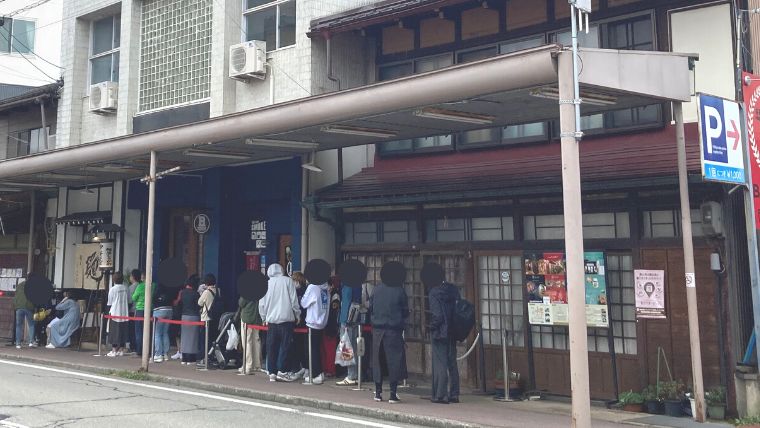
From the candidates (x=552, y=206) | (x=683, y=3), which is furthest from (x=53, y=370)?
(x=683, y=3)

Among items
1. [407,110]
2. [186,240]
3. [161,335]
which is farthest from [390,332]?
[186,240]

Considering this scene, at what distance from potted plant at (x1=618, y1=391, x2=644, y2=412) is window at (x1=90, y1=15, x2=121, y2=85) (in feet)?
52.3

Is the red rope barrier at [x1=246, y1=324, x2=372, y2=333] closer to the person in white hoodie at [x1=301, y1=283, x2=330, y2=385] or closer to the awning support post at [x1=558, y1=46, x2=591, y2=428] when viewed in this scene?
the person in white hoodie at [x1=301, y1=283, x2=330, y2=385]

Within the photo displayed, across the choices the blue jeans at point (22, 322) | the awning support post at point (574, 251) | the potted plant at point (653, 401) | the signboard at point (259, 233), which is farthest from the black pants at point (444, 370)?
the blue jeans at point (22, 322)

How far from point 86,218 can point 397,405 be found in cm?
1292

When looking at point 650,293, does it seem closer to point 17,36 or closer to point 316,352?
point 316,352

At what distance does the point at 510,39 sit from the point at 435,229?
140 inches

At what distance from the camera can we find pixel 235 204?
1797cm

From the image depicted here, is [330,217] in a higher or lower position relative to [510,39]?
lower

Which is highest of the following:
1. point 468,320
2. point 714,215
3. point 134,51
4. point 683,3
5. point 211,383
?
point 134,51

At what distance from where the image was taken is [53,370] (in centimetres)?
1482

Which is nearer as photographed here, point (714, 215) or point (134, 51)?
point (714, 215)

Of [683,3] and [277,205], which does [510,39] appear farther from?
[277,205]

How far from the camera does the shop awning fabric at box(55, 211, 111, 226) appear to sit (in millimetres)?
20203
